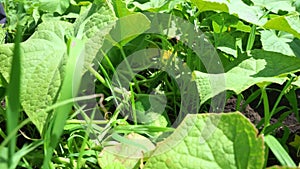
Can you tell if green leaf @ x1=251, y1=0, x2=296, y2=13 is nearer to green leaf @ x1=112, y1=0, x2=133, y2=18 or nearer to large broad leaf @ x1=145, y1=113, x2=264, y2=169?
green leaf @ x1=112, y1=0, x2=133, y2=18

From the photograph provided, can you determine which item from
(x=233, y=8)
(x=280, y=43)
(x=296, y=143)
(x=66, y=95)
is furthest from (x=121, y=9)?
(x=66, y=95)

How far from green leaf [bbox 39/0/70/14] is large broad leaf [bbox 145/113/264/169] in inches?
30.4

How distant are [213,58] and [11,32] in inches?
23.8

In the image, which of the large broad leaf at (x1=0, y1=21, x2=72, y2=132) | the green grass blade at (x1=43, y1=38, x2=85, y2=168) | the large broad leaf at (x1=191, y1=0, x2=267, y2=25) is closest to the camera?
the green grass blade at (x1=43, y1=38, x2=85, y2=168)

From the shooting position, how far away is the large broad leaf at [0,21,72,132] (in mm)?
1035

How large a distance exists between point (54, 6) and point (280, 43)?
0.63 metres

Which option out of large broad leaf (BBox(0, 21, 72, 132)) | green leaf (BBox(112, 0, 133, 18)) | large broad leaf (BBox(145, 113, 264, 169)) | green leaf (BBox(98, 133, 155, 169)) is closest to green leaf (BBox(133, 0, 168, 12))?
green leaf (BBox(112, 0, 133, 18))

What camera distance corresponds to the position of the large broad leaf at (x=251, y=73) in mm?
1066

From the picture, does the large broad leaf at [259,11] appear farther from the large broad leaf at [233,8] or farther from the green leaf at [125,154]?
the green leaf at [125,154]

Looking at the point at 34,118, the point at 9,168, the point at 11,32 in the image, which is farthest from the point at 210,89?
the point at 11,32

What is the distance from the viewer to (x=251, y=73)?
A: 1.12 meters

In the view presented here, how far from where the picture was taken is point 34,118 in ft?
3.35

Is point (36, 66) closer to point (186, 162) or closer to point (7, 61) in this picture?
point (7, 61)

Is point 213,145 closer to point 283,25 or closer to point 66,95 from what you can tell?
point 66,95
